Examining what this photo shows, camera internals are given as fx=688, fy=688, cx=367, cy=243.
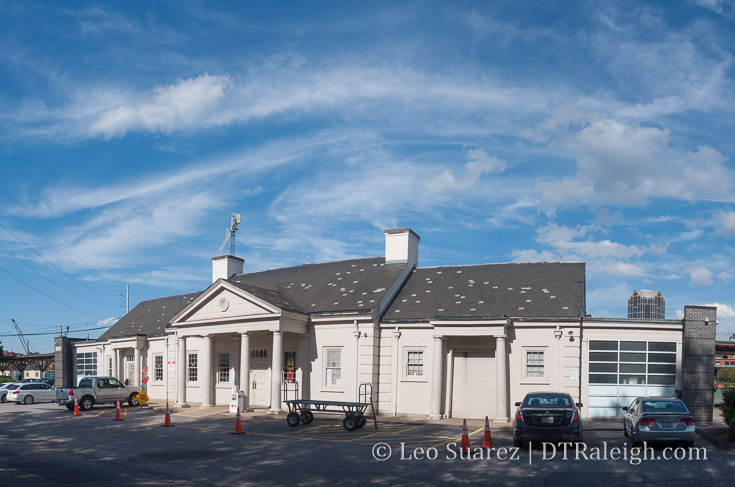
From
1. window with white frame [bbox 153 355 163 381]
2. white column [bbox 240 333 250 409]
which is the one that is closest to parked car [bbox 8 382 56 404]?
window with white frame [bbox 153 355 163 381]

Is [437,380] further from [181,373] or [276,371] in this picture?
[181,373]

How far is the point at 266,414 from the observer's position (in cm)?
2792

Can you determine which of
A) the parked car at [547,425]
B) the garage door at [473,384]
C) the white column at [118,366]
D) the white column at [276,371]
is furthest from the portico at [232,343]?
the parked car at [547,425]

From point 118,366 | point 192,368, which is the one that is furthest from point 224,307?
point 118,366

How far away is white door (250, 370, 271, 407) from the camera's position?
102ft

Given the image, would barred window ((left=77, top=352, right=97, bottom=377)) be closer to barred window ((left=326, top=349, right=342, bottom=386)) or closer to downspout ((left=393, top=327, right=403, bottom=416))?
barred window ((left=326, top=349, right=342, bottom=386))

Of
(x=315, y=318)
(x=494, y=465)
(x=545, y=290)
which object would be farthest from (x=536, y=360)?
(x=494, y=465)

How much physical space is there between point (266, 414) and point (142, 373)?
14.3 m

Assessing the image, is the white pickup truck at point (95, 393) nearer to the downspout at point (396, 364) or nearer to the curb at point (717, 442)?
the downspout at point (396, 364)

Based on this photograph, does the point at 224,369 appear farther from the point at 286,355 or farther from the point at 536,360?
the point at 536,360

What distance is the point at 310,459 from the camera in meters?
16.1

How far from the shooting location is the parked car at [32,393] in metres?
41.7

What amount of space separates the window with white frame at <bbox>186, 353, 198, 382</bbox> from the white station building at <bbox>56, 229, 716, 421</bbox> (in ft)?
0.26

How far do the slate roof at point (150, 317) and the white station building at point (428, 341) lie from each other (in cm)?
585
